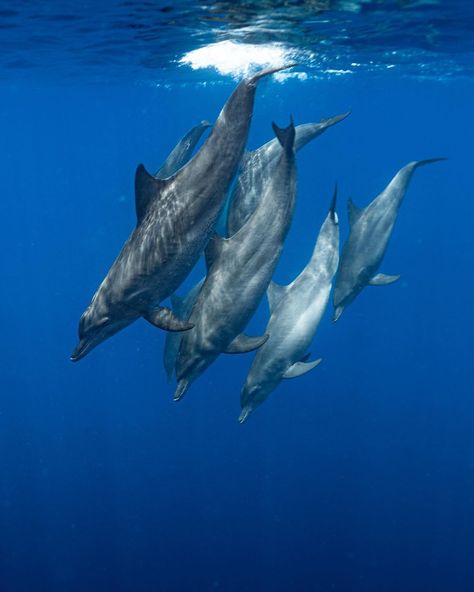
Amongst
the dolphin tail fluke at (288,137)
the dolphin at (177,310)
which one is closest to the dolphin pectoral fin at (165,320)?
the dolphin at (177,310)

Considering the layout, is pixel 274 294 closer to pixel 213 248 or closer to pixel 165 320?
pixel 213 248

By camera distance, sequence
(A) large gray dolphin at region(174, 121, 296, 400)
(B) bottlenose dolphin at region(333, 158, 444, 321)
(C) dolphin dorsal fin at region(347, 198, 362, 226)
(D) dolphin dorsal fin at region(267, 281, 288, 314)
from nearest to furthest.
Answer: (A) large gray dolphin at region(174, 121, 296, 400) < (D) dolphin dorsal fin at region(267, 281, 288, 314) < (B) bottlenose dolphin at region(333, 158, 444, 321) < (C) dolphin dorsal fin at region(347, 198, 362, 226)

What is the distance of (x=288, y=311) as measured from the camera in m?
7.22

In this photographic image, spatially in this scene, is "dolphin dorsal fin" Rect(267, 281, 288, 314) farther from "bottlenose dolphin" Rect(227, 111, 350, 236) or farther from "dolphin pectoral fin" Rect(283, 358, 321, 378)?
"bottlenose dolphin" Rect(227, 111, 350, 236)

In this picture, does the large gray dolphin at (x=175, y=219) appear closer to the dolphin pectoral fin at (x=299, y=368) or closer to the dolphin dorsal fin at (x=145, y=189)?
the dolphin dorsal fin at (x=145, y=189)

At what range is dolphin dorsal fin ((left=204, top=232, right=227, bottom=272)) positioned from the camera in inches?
221

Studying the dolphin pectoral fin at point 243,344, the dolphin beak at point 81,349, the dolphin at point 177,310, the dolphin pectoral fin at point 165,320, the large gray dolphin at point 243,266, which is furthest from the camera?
the dolphin at point 177,310

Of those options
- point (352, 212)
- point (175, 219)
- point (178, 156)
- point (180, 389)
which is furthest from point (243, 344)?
point (352, 212)

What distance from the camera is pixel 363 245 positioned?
7.92 meters

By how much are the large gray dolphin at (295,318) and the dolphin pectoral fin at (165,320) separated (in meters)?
1.88

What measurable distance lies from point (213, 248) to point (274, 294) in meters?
2.13

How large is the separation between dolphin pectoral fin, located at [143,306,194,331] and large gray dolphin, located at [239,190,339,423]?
6.15ft

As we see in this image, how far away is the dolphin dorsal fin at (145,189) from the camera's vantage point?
5.21 metres

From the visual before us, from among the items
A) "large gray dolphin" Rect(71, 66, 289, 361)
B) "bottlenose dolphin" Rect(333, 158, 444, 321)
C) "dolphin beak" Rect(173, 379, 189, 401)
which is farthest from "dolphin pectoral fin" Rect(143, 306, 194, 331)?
"bottlenose dolphin" Rect(333, 158, 444, 321)
